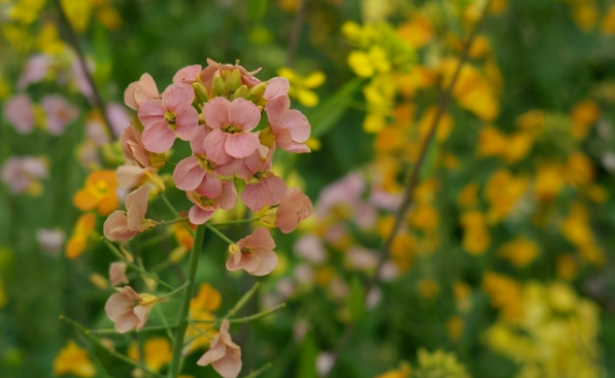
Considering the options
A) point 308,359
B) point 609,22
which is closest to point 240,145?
point 308,359

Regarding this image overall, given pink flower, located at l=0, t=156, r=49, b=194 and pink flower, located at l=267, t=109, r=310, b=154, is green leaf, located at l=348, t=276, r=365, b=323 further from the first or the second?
pink flower, located at l=0, t=156, r=49, b=194

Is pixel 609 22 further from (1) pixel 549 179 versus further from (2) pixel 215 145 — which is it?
(2) pixel 215 145

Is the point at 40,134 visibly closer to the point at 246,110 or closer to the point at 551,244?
the point at 246,110

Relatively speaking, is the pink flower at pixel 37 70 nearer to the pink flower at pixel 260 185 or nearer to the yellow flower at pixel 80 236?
the yellow flower at pixel 80 236

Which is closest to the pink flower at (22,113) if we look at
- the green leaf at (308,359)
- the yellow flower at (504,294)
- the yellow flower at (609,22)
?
the green leaf at (308,359)

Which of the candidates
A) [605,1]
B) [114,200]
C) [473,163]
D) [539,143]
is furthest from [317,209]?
[605,1]

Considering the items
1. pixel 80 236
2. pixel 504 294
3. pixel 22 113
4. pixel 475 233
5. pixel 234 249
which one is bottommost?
pixel 504 294
